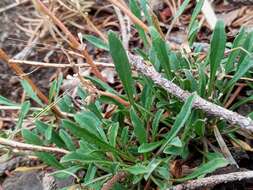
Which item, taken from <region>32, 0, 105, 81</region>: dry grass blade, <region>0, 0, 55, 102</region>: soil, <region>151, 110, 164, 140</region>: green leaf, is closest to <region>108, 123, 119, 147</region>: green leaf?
<region>151, 110, 164, 140</region>: green leaf

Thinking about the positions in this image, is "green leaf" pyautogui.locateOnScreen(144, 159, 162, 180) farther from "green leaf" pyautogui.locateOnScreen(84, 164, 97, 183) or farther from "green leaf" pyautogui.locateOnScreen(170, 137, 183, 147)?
"green leaf" pyautogui.locateOnScreen(84, 164, 97, 183)

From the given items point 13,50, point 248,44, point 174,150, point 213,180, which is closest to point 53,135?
point 174,150

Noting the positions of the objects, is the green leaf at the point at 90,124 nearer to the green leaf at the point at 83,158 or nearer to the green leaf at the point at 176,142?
the green leaf at the point at 83,158

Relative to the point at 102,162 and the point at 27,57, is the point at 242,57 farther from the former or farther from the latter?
the point at 27,57

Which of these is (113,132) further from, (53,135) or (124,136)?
(53,135)

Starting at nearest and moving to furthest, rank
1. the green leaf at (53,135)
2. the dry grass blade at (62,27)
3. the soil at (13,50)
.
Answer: the dry grass blade at (62,27) → the green leaf at (53,135) → the soil at (13,50)

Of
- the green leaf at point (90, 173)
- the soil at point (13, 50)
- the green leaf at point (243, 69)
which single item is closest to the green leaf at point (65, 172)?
the green leaf at point (90, 173)

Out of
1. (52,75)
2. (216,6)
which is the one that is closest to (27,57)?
(52,75)
